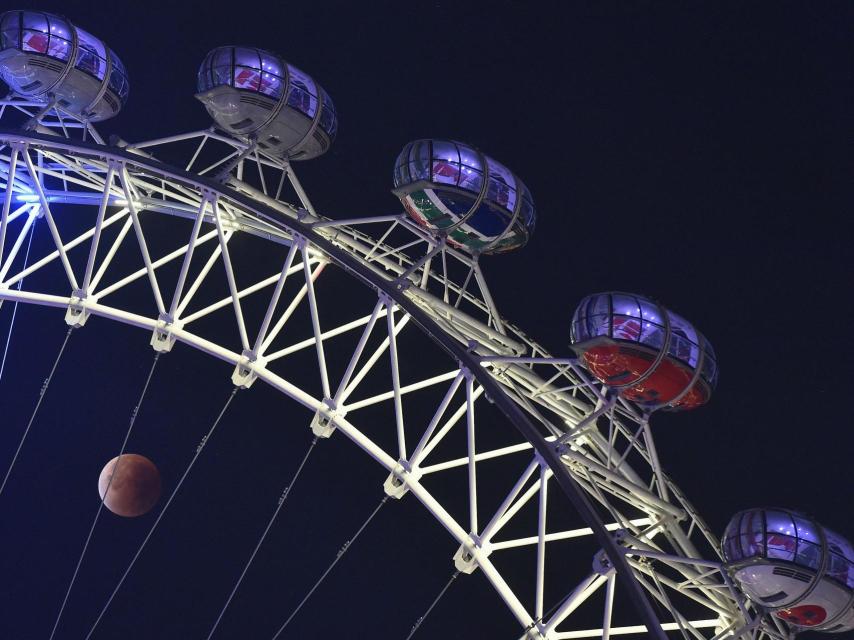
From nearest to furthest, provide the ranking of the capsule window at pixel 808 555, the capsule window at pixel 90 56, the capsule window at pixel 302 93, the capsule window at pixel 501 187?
the capsule window at pixel 808 555 → the capsule window at pixel 501 187 → the capsule window at pixel 302 93 → the capsule window at pixel 90 56

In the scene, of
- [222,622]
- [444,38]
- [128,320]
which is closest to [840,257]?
[444,38]

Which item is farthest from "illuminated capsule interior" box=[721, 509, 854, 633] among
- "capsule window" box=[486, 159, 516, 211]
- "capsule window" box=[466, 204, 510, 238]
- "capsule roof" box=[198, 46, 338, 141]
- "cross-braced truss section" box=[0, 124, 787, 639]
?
"capsule roof" box=[198, 46, 338, 141]

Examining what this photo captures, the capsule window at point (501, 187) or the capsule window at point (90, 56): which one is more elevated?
the capsule window at point (90, 56)

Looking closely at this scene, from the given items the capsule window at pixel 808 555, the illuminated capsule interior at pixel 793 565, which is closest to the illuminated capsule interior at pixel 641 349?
the illuminated capsule interior at pixel 793 565

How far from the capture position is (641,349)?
1381 cm

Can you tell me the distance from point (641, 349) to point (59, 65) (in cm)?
968

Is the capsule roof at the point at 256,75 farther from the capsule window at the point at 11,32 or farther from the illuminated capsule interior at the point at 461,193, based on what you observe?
the capsule window at the point at 11,32

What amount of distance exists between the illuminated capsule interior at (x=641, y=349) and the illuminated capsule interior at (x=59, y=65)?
8558mm

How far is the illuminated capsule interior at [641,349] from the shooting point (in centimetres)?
1383

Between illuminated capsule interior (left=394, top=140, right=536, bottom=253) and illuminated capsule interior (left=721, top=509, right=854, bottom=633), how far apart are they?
4928mm

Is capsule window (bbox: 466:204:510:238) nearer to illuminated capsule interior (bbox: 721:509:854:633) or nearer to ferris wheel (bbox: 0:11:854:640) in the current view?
ferris wheel (bbox: 0:11:854:640)

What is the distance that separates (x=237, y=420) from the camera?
27.2 m

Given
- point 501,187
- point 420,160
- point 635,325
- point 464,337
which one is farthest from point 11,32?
point 635,325

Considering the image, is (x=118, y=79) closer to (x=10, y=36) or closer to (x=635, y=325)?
(x=10, y=36)
